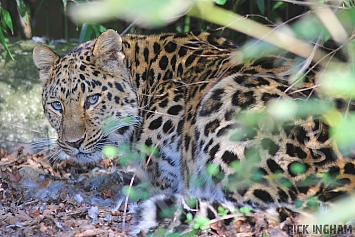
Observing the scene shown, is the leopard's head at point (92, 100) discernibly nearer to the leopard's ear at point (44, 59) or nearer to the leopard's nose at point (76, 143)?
the leopard's nose at point (76, 143)

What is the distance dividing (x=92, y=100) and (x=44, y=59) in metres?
0.69

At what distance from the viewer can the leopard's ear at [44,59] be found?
4.94 meters

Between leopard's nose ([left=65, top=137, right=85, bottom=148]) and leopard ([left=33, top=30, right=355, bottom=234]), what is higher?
leopard ([left=33, top=30, right=355, bottom=234])

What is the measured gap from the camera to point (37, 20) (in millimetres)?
7895

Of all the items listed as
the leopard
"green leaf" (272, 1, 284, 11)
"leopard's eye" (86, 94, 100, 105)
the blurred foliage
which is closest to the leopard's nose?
the leopard

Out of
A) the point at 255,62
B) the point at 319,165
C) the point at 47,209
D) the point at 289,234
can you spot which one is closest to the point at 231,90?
the point at 255,62

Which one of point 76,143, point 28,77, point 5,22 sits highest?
point 5,22

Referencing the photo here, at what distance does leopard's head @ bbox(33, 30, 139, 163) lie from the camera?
4.63 m

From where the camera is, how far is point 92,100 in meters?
4.68

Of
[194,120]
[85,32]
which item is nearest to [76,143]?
[194,120]

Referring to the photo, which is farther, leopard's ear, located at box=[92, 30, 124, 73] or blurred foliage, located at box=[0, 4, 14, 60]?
blurred foliage, located at box=[0, 4, 14, 60]

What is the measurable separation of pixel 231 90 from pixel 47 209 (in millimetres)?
1916

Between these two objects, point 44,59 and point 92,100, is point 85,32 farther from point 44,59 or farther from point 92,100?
point 92,100

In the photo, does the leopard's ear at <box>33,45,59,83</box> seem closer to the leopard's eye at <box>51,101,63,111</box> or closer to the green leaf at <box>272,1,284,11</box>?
the leopard's eye at <box>51,101,63,111</box>
